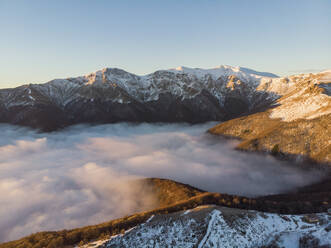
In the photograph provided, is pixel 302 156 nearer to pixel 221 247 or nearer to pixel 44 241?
pixel 221 247

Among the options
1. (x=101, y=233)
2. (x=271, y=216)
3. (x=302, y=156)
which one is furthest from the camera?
(x=302, y=156)

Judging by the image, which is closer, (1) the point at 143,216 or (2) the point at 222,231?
(2) the point at 222,231

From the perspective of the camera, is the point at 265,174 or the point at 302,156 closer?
the point at 302,156

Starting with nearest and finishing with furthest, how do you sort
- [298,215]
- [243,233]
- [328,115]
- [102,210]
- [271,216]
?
[243,233], [271,216], [298,215], [102,210], [328,115]

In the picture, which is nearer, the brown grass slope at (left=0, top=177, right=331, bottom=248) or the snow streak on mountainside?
the snow streak on mountainside

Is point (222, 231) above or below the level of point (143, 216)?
below

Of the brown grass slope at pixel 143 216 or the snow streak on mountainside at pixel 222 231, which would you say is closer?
the snow streak on mountainside at pixel 222 231

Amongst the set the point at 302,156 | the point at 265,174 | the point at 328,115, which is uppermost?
the point at 328,115

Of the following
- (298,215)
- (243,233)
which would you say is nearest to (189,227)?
(243,233)
